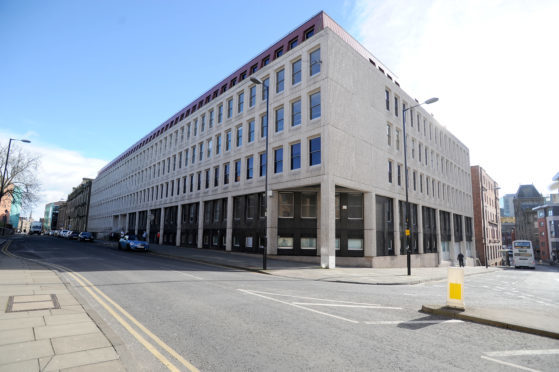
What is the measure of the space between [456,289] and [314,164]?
1634cm

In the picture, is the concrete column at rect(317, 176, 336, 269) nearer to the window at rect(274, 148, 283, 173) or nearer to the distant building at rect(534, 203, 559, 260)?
the window at rect(274, 148, 283, 173)

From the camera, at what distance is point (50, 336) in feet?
16.6

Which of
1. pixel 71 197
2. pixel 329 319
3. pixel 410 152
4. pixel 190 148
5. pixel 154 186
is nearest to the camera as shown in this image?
pixel 329 319

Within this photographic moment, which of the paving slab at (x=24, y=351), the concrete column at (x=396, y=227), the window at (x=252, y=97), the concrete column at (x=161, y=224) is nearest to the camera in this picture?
the paving slab at (x=24, y=351)

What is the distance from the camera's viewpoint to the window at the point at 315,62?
959 inches

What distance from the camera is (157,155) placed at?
173ft

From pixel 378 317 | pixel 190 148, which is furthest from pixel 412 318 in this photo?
pixel 190 148

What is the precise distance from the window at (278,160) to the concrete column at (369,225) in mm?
7629

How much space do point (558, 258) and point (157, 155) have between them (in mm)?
95734

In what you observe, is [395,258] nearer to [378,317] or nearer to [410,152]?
[410,152]

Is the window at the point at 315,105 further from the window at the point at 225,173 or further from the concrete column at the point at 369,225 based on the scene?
the window at the point at 225,173

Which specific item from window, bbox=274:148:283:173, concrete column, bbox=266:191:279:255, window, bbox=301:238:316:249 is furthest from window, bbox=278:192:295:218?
window, bbox=301:238:316:249

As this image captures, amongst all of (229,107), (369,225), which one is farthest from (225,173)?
(369,225)

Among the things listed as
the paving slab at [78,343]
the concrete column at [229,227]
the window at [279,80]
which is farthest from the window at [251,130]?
the paving slab at [78,343]
